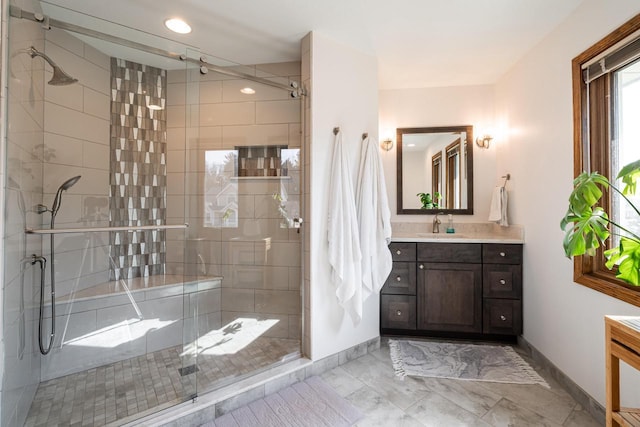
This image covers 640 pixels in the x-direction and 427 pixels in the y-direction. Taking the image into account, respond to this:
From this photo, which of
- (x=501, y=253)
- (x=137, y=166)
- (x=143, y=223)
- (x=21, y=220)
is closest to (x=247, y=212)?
(x=143, y=223)

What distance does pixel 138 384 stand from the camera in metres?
1.79

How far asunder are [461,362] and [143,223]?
2642mm

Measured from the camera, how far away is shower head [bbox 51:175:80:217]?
1737 mm

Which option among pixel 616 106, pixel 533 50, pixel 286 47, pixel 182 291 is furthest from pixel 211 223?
pixel 533 50

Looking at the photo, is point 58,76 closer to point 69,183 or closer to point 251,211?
point 69,183

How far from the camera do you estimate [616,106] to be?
5.43 ft

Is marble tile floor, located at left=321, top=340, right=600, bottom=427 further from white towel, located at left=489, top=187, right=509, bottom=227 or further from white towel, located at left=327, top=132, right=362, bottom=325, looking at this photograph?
white towel, located at left=489, top=187, right=509, bottom=227

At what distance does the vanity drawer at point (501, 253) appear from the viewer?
8.02 ft

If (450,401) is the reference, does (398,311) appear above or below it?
above

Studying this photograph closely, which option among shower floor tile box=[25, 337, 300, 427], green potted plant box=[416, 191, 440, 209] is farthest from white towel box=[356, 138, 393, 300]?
green potted plant box=[416, 191, 440, 209]

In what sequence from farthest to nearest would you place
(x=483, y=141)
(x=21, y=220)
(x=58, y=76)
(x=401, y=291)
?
1. (x=483, y=141)
2. (x=401, y=291)
3. (x=58, y=76)
4. (x=21, y=220)

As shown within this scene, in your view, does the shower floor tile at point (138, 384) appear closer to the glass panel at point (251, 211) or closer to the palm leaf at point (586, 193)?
the glass panel at point (251, 211)

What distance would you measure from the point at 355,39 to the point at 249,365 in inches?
99.6

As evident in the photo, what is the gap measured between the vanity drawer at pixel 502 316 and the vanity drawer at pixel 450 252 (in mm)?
396
